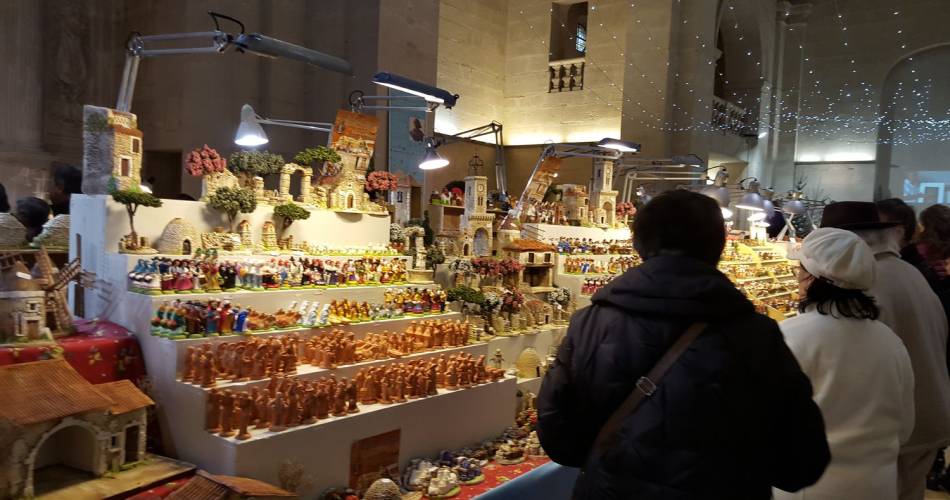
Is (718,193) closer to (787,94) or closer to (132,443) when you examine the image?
(132,443)

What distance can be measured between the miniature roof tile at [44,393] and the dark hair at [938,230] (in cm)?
586

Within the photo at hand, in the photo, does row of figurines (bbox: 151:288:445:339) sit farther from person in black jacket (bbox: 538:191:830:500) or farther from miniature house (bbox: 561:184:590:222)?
miniature house (bbox: 561:184:590:222)

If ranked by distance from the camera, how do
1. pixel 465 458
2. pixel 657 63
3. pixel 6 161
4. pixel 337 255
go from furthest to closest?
pixel 657 63 → pixel 6 161 → pixel 337 255 → pixel 465 458

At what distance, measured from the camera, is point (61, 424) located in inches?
132

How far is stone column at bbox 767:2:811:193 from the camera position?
17.2 metres

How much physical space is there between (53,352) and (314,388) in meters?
1.52

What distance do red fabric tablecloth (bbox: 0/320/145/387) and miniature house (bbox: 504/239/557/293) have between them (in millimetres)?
4237

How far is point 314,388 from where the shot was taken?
4074mm

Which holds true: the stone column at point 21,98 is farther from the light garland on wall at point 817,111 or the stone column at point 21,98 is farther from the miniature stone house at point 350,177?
the light garland on wall at point 817,111

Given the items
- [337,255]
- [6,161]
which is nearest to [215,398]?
[337,255]

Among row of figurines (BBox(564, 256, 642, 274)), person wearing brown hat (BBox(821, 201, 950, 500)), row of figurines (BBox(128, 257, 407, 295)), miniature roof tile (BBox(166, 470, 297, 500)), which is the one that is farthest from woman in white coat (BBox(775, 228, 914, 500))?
row of figurines (BBox(564, 256, 642, 274))

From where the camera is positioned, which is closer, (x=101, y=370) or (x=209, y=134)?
(x=101, y=370)

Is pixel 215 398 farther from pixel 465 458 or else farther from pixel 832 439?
pixel 832 439

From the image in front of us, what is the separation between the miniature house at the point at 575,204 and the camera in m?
9.73
